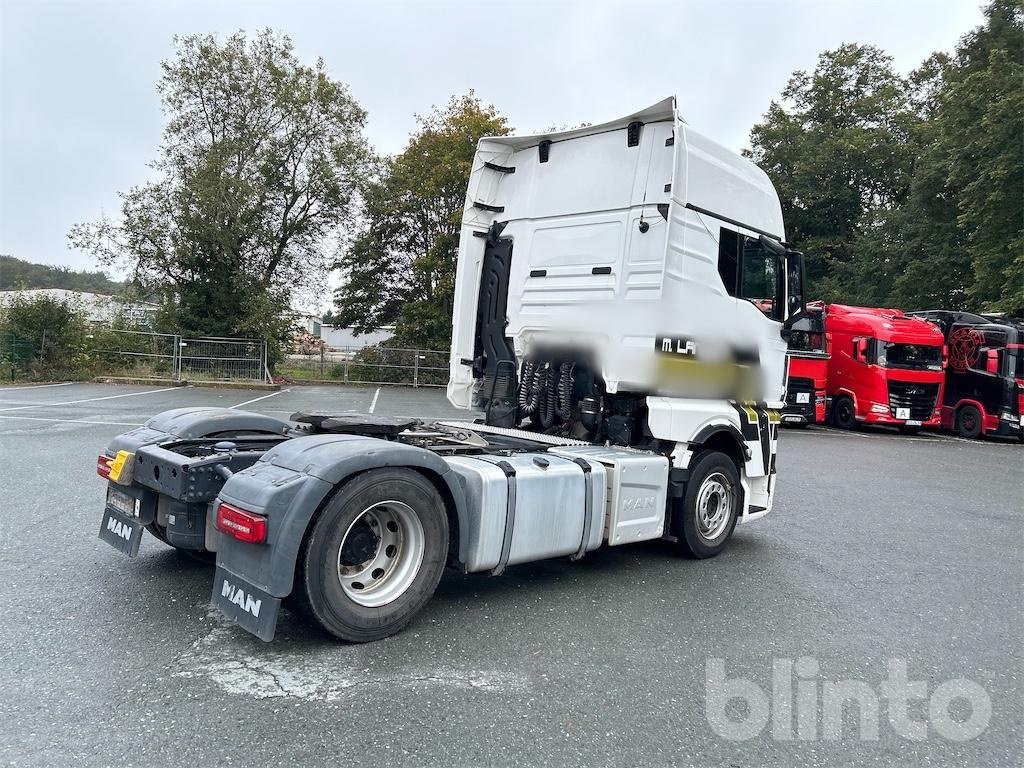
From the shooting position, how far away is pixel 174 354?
24.3 metres

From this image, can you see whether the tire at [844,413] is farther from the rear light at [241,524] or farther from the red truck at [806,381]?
the rear light at [241,524]

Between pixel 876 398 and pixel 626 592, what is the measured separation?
17362mm

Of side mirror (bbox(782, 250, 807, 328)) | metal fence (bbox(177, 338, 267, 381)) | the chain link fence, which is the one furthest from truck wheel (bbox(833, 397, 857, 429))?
the chain link fence

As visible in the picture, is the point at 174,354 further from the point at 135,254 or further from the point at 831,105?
the point at 831,105

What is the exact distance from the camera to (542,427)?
20.7ft

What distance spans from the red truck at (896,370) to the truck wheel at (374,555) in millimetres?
18709

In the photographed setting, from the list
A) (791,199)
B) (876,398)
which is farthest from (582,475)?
(791,199)

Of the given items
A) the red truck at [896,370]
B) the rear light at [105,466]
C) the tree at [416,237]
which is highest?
the tree at [416,237]

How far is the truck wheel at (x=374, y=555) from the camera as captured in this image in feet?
11.1

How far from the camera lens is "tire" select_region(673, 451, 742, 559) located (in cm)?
546

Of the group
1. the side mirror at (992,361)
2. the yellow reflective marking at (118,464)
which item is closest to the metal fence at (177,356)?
the yellow reflective marking at (118,464)

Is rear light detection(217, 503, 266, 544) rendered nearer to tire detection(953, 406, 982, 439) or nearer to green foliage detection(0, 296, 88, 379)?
tire detection(953, 406, 982, 439)

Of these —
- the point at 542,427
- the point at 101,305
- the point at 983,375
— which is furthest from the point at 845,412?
the point at 101,305

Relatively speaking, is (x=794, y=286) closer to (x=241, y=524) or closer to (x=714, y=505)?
(x=714, y=505)
